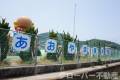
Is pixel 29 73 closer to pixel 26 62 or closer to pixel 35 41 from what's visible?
pixel 26 62

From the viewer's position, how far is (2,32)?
1269 centimetres

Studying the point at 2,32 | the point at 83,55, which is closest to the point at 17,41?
the point at 2,32

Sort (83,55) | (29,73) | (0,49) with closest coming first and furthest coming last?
(0,49) → (29,73) → (83,55)

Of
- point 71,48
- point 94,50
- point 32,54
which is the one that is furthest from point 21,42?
point 94,50

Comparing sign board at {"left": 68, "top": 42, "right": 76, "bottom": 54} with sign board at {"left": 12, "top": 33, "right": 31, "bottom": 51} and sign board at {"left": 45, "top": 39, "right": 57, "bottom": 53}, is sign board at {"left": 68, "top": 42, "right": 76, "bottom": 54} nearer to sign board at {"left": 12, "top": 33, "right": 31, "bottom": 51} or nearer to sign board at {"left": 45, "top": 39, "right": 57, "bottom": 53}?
sign board at {"left": 45, "top": 39, "right": 57, "bottom": 53}

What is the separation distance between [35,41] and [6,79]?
4.25m

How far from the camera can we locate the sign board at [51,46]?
16.2 meters

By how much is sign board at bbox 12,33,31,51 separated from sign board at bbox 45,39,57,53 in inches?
91.0

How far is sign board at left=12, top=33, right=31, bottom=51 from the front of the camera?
500 inches

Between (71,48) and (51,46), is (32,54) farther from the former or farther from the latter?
(71,48)

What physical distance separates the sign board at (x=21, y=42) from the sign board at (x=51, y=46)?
2310 millimetres

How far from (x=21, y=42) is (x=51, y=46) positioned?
149 inches

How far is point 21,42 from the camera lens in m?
13.1

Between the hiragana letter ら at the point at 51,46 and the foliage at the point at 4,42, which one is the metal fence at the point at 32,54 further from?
the hiragana letter ら at the point at 51,46
